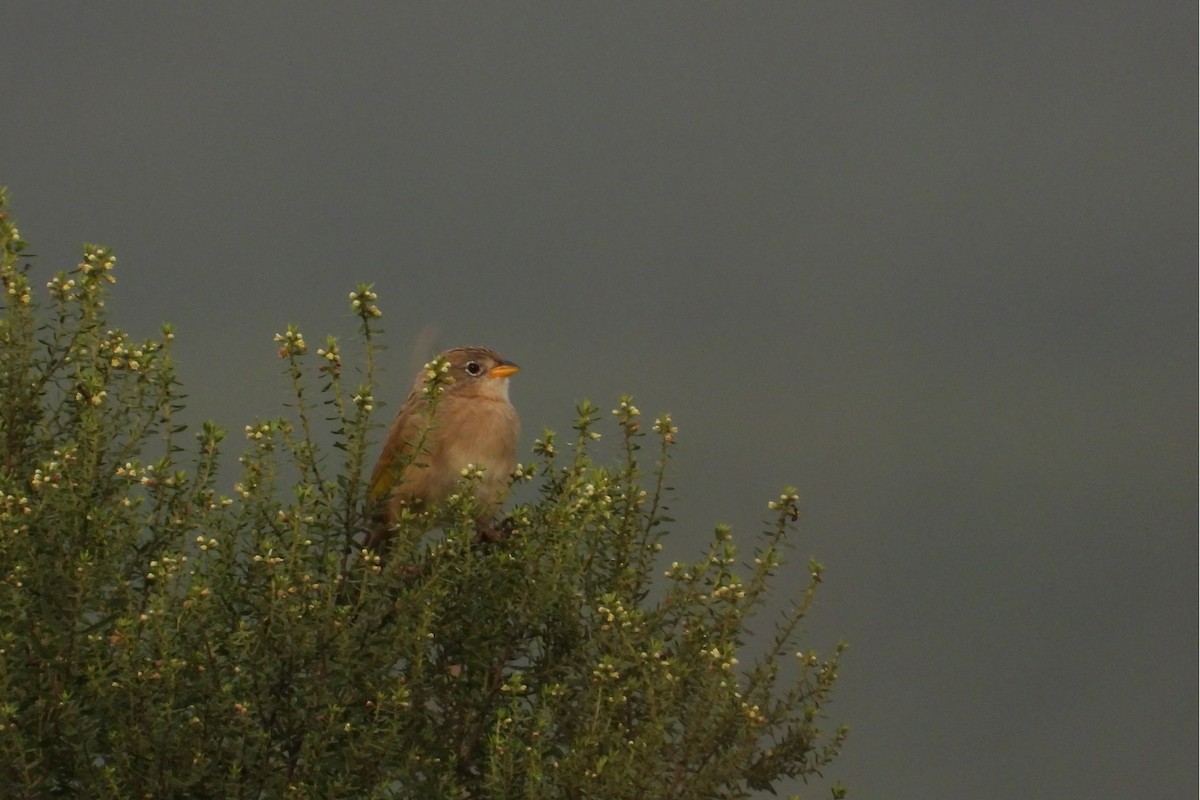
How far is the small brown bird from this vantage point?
27.0 feet

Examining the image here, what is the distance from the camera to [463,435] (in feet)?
28.2

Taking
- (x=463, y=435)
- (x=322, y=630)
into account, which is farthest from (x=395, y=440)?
(x=322, y=630)

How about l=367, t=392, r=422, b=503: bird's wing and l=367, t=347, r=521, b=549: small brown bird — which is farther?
l=367, t=347, r=521, b=549: small brown bird

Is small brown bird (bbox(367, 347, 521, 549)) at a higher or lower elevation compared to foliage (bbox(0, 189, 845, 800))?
higher

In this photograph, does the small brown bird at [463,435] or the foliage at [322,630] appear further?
the small brown bird at [463,435]

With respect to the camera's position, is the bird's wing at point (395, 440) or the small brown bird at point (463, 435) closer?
the bird's wing at point (395, 440)

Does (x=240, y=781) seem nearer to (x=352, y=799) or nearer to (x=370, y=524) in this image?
(x=352, y=799)

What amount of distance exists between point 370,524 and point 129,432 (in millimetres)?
1038

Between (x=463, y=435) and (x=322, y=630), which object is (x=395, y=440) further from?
(x=322, y=630)

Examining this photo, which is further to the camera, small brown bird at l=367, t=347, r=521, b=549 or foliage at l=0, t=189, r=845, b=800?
small brown bird at l=367, t=347, r=521, b=549

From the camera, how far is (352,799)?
6281 mm

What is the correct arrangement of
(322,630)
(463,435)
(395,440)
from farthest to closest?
(395,440) < (463,435) < (322,630)

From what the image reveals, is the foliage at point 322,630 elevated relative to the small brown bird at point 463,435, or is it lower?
lower

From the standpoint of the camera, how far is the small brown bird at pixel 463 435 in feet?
27.0
